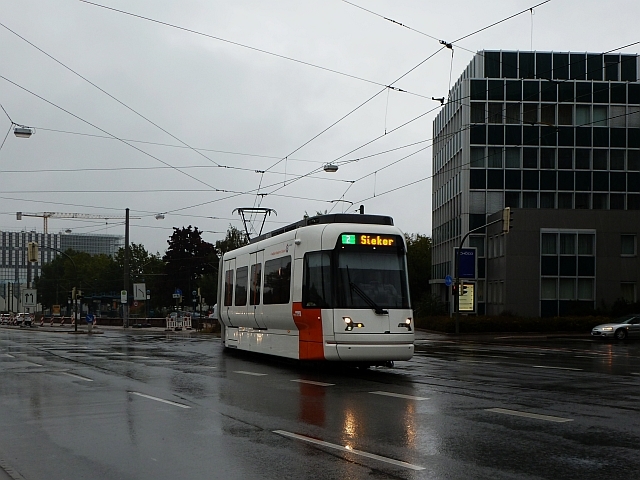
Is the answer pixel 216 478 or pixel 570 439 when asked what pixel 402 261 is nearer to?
pixel 570 439

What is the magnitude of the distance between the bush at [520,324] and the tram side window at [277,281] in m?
28.9

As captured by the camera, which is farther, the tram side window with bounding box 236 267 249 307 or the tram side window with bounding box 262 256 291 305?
the tram side window with bounding box 236 267 249 307

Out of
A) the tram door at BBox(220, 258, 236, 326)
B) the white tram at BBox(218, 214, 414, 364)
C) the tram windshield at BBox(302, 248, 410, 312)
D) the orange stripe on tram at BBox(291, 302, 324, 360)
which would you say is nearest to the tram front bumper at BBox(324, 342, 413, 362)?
the white tram at BBox(218, 214, 414, 364)

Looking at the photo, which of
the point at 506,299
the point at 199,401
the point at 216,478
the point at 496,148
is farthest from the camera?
the point at 496,148

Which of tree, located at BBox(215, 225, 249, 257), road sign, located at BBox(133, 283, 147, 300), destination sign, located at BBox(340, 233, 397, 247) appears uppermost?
tree, located at BBox(215, 225, 249, 257)

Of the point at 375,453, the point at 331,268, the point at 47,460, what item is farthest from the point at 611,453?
the point at 331,268

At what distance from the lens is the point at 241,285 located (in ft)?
83.3

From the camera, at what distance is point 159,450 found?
920 centimetres

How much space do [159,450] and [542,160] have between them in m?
58.0

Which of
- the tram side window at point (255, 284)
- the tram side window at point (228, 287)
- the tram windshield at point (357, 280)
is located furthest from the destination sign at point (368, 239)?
the tram side window at point (228, 287)

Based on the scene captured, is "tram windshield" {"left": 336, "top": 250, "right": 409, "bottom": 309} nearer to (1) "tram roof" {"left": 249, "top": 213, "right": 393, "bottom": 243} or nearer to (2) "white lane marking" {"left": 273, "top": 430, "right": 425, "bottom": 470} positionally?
(1) "tram roof" {"left": 249, "top": 213, "right": 393, "bottom": 243}

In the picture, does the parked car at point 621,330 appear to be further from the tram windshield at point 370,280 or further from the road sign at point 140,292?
the road sign at point 140,292

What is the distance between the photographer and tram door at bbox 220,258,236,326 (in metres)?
26.8

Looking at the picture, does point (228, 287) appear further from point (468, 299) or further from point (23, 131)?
point (468, 299)
